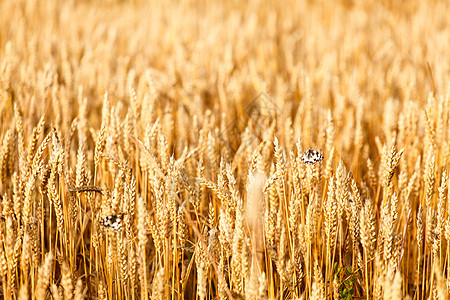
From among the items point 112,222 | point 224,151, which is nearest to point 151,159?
point 112,222

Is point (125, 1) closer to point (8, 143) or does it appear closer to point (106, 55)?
point (106, 55)

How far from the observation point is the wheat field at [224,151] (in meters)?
1.14

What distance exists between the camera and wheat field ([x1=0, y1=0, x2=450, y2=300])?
114 centimetres

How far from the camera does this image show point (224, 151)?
5.73 ft

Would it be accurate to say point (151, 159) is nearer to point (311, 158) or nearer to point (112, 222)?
point (112, 222)

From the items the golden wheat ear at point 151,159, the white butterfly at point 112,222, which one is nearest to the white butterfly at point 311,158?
the golden wheat ear at point 151,159

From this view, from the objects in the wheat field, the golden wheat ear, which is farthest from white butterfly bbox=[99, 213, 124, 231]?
the golden wheat ear

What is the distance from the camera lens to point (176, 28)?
3545mm

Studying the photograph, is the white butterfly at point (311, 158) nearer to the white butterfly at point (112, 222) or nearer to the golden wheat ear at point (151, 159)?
the golden wheat ear at point (151, 159)

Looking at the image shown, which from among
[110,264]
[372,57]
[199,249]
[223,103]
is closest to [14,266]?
[110,264]

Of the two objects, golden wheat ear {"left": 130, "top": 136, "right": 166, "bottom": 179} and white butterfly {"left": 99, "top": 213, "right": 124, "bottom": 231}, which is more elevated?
golden wheat ear {"left": 130, "top": 136, "right": 166, "bottom": 179}

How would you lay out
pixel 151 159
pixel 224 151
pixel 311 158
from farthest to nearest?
pixel 224 151
pixel 311 158
pixel 151 159

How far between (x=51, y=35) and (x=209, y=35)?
102 cm

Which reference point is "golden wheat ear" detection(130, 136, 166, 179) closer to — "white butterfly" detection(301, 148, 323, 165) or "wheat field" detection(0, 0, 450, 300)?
"wheat field" detection(0, 0, 450, 300)
